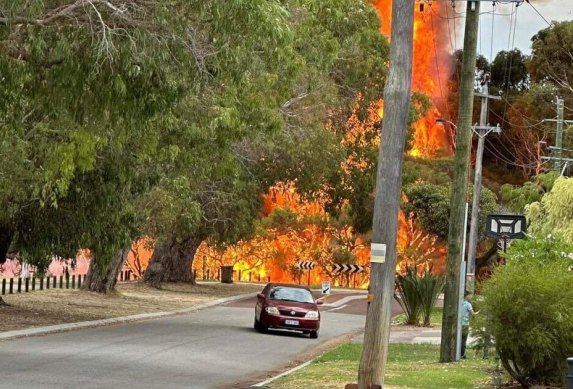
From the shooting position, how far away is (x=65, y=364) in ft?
69.1

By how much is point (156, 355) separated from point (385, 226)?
9.43 metres

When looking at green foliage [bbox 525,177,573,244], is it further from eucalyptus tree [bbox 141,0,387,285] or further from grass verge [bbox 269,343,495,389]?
grass verge [bbox 269,343,495,389]

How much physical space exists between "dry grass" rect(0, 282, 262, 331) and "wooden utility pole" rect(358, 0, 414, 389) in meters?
14.9

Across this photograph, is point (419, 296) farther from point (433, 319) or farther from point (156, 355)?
point (156, 355)

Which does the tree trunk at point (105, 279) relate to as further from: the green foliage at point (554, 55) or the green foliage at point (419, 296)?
the green foliage at point (554, 55)

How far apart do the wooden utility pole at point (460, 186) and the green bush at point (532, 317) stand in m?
4.19

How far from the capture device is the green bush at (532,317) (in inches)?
710

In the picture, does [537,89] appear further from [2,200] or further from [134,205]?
[2,200]

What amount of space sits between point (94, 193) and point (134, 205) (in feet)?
16.2

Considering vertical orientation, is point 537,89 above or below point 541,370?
above

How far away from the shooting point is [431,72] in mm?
88938

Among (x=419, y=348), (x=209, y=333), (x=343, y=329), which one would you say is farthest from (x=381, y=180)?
(x=343, y=329)

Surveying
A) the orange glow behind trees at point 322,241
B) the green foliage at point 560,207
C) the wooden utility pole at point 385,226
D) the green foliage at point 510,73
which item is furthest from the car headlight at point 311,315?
the green foliage at point 510,73

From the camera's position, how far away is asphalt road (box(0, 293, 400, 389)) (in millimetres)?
18984
